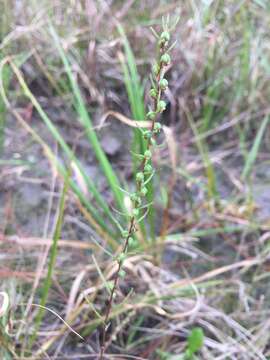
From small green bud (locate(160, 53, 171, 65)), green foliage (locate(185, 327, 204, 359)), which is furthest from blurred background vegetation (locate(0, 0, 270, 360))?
small green bud (locate(160, 53, 171, 65))

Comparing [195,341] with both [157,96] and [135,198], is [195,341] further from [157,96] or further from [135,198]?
[157,96]

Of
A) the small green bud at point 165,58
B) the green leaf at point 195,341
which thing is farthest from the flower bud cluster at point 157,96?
the green leaf at point 195,341

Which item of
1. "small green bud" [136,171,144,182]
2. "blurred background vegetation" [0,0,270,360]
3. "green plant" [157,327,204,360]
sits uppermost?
"small green bud" [136,171,144,182]

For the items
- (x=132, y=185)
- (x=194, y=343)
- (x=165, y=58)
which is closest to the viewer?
(x=165, y=58)

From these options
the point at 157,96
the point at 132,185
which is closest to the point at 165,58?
the point at 157,96

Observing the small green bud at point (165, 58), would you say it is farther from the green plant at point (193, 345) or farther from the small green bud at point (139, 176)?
the green plant at point (193, 345)

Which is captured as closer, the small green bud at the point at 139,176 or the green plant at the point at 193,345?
the small green bud at the point at 139,176

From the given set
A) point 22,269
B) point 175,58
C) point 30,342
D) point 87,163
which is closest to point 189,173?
point 87,163

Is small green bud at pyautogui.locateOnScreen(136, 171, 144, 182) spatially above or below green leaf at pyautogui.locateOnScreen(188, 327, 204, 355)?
above

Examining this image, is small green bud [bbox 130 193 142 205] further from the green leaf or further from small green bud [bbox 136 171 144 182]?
the green leaf

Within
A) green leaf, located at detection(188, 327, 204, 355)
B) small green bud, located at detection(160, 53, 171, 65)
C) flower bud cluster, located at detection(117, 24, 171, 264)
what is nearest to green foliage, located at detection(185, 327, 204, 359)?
green leaf, located at detection(188, 327, 204, 355)

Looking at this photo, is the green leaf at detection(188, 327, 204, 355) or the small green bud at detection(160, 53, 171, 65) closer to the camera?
the small green bud at detection(160, 53, 171, 65)
